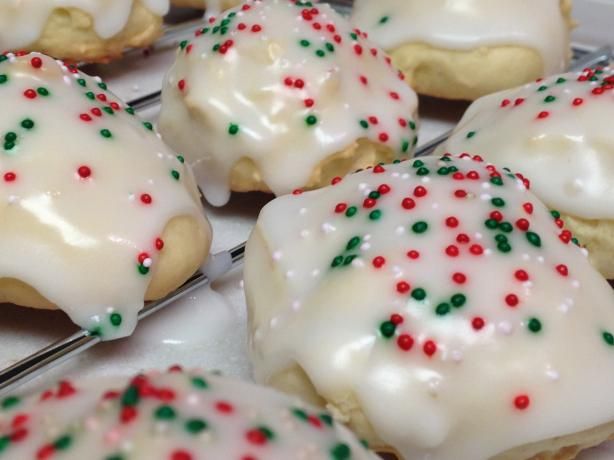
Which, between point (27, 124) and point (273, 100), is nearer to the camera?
point (27, 124)

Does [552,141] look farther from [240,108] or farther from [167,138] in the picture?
[167,138]

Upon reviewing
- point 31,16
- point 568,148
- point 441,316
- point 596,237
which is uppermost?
point 31,16

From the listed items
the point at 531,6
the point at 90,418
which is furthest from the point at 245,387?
the point at 531,6

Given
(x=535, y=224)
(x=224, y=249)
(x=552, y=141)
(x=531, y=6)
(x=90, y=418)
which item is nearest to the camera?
(x=90, y=418)

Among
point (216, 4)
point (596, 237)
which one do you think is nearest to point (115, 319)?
point (596, 237)

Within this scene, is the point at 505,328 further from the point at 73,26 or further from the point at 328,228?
the point at 73,26

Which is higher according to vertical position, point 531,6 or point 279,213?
point 279,213

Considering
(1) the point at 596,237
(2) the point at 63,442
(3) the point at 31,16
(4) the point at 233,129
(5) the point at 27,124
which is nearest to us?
(2) the point at 63,442
